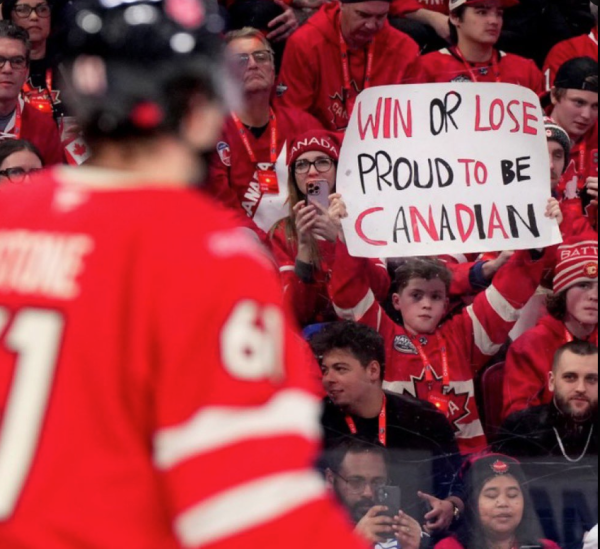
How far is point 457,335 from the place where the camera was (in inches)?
159

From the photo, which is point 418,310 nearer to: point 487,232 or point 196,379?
point 487,232

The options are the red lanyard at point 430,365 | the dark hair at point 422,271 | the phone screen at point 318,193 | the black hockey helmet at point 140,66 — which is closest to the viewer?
the black hockey helmet at point 140,66

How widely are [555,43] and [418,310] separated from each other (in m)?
1.39

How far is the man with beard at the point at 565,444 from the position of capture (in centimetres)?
374

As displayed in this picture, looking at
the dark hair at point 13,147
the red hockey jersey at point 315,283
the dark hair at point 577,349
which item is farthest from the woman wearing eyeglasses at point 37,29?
the dark hair at point 577,349

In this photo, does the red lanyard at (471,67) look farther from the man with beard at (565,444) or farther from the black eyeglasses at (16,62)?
the black eyeglasses at (16,62)

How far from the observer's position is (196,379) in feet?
4.23

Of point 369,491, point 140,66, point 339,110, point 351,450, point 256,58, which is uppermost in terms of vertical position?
point 256,58

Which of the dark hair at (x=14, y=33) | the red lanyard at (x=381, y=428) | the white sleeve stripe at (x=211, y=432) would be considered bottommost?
the red lanyard at (x=381, y=428)

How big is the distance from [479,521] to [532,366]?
482mm

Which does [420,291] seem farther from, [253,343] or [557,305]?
[253,343]

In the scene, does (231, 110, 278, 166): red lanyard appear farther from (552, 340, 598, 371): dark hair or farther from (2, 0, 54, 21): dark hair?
(552, 340, 598, 371): dark hair

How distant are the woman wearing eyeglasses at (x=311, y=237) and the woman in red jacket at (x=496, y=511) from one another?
60 cm

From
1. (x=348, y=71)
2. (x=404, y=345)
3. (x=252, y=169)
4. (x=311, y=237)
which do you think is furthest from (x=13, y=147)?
(x=404, y=345)
